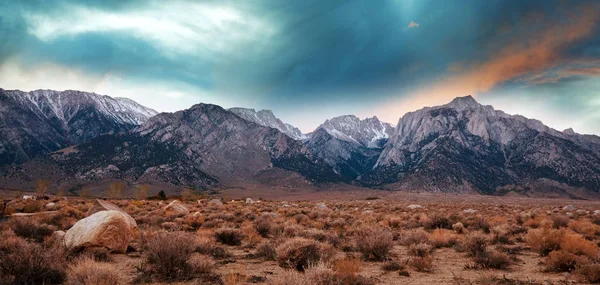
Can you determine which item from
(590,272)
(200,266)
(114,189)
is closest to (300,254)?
(200,266)

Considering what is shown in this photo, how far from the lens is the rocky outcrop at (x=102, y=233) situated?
10805 millimetres

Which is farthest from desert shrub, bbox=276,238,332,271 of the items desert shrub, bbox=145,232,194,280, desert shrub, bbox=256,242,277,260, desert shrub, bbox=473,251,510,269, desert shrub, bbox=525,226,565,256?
desert shrub, bbox=525,226,565,256

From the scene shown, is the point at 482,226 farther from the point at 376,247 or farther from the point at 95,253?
the point at 95,253

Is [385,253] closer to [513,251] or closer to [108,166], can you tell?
[513,251]

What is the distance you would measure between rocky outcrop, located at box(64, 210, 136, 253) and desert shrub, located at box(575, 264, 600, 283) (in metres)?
13.9

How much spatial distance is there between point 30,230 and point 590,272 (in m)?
19.5

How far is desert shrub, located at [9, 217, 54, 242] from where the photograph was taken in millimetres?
14047

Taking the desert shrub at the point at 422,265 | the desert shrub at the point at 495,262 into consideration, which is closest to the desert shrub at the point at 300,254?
the desert shrub at the point at 422,265

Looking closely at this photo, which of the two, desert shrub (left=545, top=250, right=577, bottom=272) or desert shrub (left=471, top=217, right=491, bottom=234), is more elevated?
desert shrub (left=545, top=250, right=577, bottom=272)

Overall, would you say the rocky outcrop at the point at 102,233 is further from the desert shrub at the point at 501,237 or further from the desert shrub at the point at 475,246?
the desert shrub at the point at 501,237

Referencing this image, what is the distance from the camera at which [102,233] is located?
37.0 feet

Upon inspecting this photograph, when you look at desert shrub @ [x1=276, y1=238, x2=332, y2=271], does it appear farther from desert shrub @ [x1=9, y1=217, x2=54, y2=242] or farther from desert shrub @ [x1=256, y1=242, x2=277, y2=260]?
desert shrub @ [x1=9, y1=217, x2=54, y2=242]

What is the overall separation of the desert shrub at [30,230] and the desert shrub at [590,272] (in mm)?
18365

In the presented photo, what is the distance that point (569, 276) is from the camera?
9086 mm
